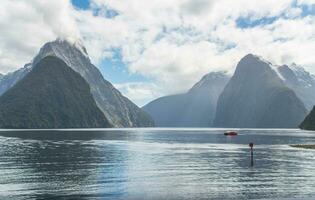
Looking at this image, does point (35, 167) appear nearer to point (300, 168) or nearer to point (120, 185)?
point (120, 185)

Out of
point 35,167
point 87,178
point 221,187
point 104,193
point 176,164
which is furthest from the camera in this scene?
point 176,164

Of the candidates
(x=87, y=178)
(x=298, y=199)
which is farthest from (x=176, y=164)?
(x=298, y=199)

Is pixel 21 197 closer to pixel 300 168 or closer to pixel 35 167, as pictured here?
pixel 35 167

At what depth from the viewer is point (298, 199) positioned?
153ft

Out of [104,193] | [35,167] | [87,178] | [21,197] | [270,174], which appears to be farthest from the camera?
[35,167]

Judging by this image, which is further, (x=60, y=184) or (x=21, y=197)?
(x=60, y=184)

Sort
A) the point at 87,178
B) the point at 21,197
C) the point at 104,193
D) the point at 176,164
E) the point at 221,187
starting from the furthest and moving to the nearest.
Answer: the point at 176,164 < the point at 87,178 < the point at 221,187 < the point at 104,193 < the point at 21,197

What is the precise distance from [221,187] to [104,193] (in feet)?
52.4

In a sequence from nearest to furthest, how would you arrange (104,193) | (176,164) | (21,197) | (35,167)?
(21,197)
(104,193)
(35,167)
(176,164)

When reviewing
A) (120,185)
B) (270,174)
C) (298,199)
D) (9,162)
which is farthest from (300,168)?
(9,162)

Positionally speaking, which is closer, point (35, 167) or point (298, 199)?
point (298, 199)

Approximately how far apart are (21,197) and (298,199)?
102 feet

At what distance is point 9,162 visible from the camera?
3401 inches

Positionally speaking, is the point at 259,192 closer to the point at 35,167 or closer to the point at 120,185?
the point at 120,185
